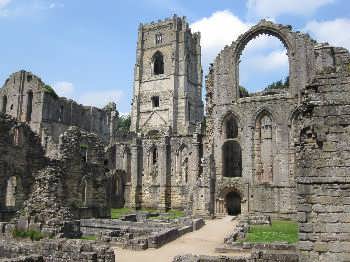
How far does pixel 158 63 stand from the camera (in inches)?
2482

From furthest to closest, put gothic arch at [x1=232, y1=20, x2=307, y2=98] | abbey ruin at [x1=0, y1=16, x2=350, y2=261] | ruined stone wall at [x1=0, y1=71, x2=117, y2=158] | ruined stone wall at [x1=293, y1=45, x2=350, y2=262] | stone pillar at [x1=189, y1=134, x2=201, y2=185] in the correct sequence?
1. ruined stone wall at [x1=0, y1=71, x2=117, y2=158]
2. stone pillar at [x1=189, y1=134, x2=201, y2=185]
3. gothic arch at [x1=232, y1=20, x2=307, y2=98]
4. abbey ruin at [x1=0, y1=16, x2=350, y2=261]
5. ruined stone wall at [x1=293, y1=45, x2=350, y2=262]

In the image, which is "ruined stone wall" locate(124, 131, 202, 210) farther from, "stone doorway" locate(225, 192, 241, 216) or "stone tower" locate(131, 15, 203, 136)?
"stone tower" locate(131, 15, 203, 136)

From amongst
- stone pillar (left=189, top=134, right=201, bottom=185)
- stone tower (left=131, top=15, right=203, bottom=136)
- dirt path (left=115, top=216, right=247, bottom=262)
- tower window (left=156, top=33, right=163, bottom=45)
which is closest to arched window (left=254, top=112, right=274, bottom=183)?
stone pillar (left=189, top=134, right=201, bottom=185)

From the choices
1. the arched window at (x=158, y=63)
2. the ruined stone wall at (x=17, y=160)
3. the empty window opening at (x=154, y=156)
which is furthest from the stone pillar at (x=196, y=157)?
the arched window at (x=158, y=63)

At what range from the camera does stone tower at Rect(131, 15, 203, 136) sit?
5800 cm

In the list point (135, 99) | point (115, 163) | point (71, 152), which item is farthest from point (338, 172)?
point (135, 99)

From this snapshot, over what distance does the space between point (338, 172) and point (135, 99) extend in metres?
55.2

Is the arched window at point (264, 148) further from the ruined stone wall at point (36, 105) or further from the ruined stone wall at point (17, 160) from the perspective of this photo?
the ruined stone wall at point (36, 105)

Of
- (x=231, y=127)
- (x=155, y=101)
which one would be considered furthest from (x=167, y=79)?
(x=231, y=127)

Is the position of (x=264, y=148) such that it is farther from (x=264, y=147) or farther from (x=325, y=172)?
(x=325, y=172)

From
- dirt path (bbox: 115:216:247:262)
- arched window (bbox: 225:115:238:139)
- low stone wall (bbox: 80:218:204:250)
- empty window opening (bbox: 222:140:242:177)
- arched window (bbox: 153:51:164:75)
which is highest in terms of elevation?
arched window (bbox: 153:51:164:75)

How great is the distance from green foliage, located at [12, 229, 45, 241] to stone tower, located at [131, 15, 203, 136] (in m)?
41.8

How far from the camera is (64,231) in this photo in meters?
14.8

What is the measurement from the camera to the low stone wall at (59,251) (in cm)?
1027
